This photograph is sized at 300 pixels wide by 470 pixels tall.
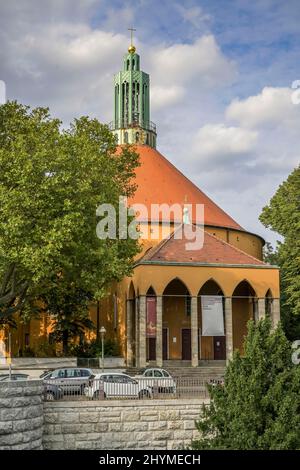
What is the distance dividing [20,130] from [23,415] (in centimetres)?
1702

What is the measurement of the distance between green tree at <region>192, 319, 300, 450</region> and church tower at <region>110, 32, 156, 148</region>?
142 ft

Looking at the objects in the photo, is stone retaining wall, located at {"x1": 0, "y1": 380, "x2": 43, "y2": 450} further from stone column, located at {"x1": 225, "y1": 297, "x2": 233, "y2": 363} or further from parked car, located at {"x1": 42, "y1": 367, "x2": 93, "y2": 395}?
stone column, located at {"x1": 225, "y1": 297, "x2": 233, "y2": 363}

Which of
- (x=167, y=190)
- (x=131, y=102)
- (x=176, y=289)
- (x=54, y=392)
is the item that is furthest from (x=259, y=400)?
(x=131, y=102)

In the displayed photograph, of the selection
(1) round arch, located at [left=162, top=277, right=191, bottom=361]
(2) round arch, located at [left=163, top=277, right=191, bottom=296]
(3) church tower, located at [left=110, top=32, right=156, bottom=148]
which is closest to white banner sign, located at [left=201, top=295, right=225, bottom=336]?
(1) round arch, located at [left=162, top=277, right=191, bottom=361]

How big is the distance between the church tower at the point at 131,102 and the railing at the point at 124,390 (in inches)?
1554

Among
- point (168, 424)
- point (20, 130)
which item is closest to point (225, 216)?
point (20, 130)

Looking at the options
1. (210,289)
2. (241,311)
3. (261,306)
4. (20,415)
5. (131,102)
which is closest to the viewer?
(20,415)

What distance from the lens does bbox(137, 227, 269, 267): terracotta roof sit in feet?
133

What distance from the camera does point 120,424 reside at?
21375mm

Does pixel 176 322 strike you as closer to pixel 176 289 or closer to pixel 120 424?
pixel 176 289

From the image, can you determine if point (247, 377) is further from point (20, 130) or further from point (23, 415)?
point (20, 130)

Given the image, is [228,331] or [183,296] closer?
[228,331]

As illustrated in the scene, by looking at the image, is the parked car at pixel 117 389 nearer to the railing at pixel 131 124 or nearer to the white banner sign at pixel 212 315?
the white banner sign at pixel 212 315

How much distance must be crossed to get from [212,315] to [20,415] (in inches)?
876
